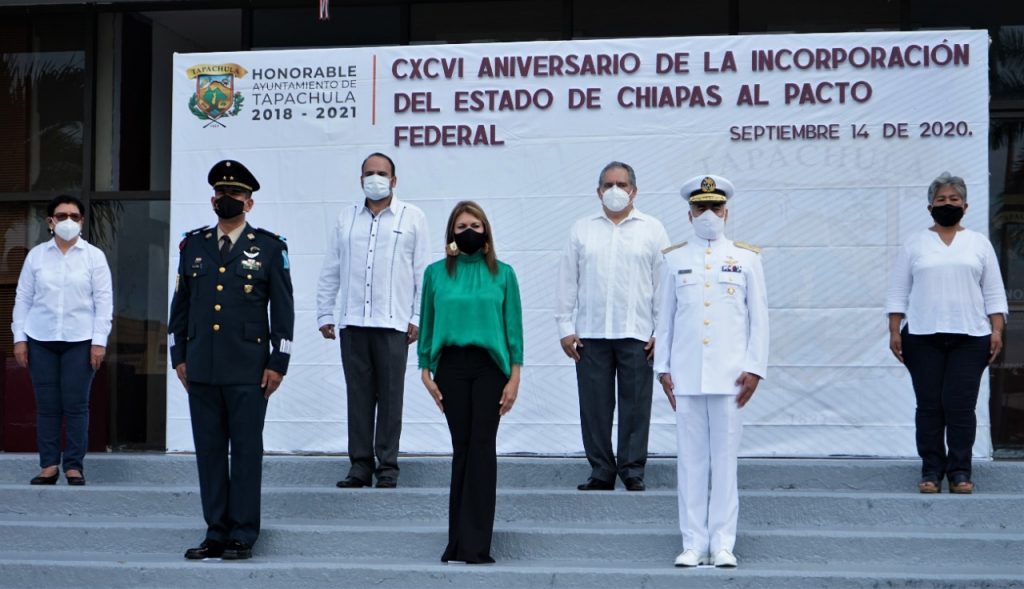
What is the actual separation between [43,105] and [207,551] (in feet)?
17.1

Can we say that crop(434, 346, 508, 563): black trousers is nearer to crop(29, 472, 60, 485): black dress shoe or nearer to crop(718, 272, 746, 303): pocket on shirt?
crop(718, 272, 746, 303): pocket on shirt

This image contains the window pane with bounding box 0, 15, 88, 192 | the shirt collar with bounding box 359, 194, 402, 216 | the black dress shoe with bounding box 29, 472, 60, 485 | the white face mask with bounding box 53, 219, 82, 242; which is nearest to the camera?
the shirt collar with bounding box 359, 194, 402, 216

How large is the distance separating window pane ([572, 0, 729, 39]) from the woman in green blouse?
3.86m

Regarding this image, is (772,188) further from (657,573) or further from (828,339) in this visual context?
(657,573)

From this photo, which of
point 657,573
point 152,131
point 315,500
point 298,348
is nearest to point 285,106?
point 298,348

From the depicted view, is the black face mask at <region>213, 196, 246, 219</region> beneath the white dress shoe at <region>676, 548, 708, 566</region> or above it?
above

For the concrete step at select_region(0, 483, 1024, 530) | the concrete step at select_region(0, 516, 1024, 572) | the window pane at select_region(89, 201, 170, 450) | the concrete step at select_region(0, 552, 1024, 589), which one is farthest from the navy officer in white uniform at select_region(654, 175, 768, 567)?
the window pane at select_region(89, 201, 170, 450)

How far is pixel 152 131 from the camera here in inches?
425

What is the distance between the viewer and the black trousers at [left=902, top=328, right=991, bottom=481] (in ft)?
24.0

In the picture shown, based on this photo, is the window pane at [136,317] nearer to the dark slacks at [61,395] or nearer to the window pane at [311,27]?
the window pane at [311,27]

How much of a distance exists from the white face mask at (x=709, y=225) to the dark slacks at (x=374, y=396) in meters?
1.97

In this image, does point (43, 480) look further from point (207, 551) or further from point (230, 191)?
point (230, 191)

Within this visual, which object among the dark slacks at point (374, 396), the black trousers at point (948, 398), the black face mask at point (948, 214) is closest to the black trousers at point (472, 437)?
the dark slacks at point (374, 396)

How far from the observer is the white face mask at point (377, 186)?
768 cm
